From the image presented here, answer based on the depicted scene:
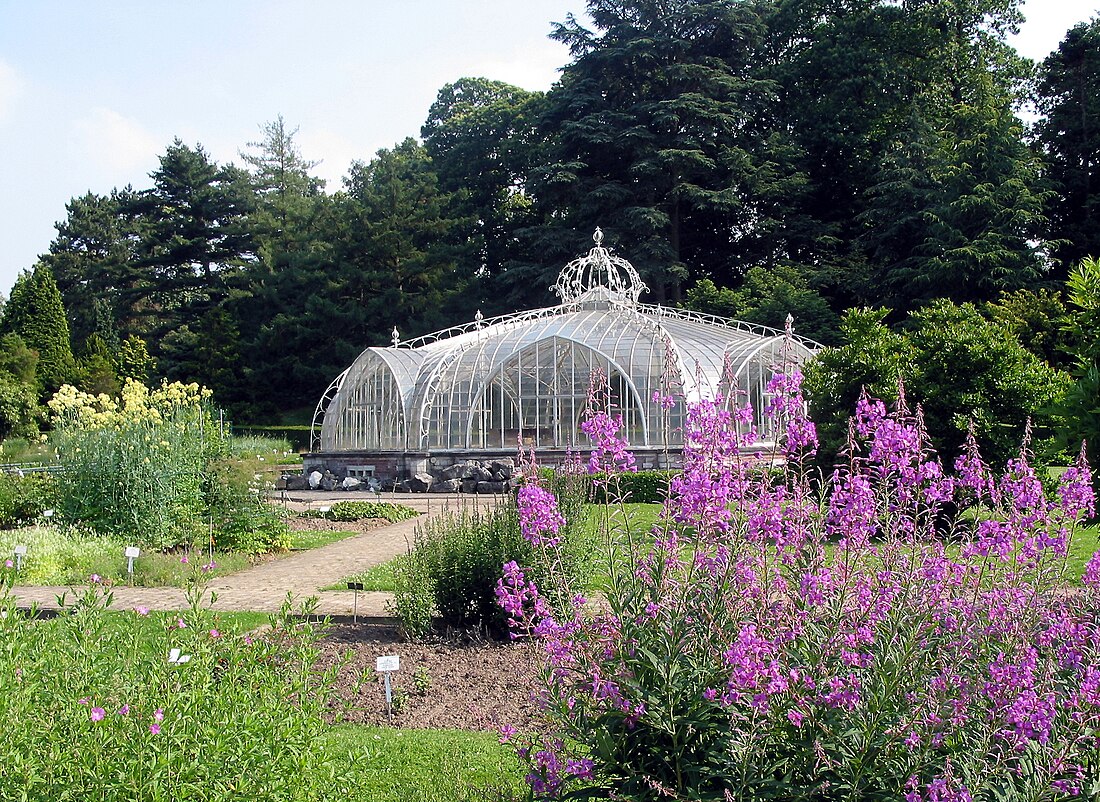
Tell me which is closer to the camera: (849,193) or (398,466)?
(398,466)

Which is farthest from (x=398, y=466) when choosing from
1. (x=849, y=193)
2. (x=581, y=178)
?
(x=849, y=193)

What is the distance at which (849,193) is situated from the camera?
→ 3697cm

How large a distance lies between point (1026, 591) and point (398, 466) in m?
18.7

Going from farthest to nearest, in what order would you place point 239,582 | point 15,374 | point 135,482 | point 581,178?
1. point 581,178
2. point 15,374
3. point 135,482
4. point 239,582

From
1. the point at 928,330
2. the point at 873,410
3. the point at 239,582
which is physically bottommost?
the point at 239,582

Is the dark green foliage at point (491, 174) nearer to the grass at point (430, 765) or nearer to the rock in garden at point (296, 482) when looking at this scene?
the rock in garden at point (296, 482)

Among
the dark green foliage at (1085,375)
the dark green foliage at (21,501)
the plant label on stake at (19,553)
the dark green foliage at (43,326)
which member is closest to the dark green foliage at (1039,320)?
the dark green foliage at (1085,375)

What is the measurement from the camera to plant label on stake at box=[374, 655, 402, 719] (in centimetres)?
513

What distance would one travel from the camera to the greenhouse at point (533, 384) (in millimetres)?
20094

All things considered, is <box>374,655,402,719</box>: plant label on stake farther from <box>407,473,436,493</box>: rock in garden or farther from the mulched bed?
<box>407,473,436,493</box>: rock in garden

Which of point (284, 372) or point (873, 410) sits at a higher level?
point (284, 372)

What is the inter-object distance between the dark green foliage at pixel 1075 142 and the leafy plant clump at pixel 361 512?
22.8 m

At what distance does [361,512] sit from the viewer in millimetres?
15617

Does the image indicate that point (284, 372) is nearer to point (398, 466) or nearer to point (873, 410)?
point (398, 466)
